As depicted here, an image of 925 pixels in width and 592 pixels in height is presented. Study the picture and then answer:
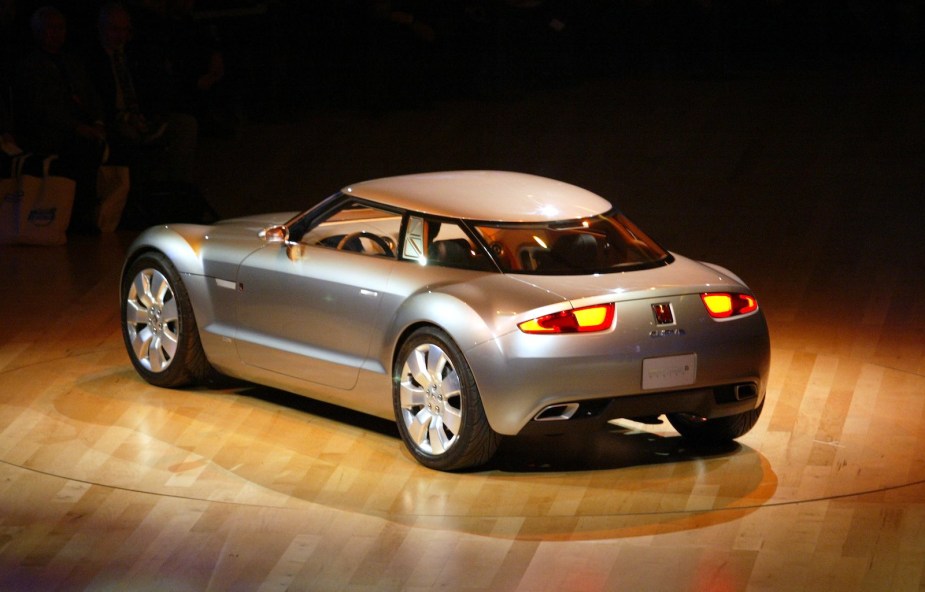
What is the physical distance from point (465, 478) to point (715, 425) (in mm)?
1250

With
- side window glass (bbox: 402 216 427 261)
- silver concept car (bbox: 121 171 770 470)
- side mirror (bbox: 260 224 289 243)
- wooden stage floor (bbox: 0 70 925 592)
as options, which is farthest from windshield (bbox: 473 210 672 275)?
side mirror (bbox: 260 224 289 243)

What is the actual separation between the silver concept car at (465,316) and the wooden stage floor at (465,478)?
0.89 feet

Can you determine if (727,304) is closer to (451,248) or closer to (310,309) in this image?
(451,248)

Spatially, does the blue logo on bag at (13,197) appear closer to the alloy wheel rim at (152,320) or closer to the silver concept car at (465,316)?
the alloy wheel rim at (152,320)

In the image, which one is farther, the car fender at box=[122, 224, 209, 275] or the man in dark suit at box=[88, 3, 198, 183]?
the man in dark suit at box=[88, 3, 198, 183]

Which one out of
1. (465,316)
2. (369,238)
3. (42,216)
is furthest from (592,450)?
(42,216)

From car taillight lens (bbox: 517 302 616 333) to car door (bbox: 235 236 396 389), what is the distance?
37.8 inches

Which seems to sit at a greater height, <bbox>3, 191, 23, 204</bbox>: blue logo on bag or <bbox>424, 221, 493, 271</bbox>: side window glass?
<bbox>424, 221, 493, 271</bbox>: side window glass

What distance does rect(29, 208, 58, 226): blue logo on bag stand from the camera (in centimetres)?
1285

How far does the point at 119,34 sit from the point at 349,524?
7758 mm

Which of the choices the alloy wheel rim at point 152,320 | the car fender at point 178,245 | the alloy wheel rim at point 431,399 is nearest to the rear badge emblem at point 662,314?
the alloy wheel rim at point 431,399

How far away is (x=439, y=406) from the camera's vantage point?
706 centimetres

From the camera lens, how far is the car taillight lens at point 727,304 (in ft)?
23.0

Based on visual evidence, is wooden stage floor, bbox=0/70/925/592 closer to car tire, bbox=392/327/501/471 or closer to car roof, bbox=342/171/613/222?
car tire, bbox=392/327/501/471
